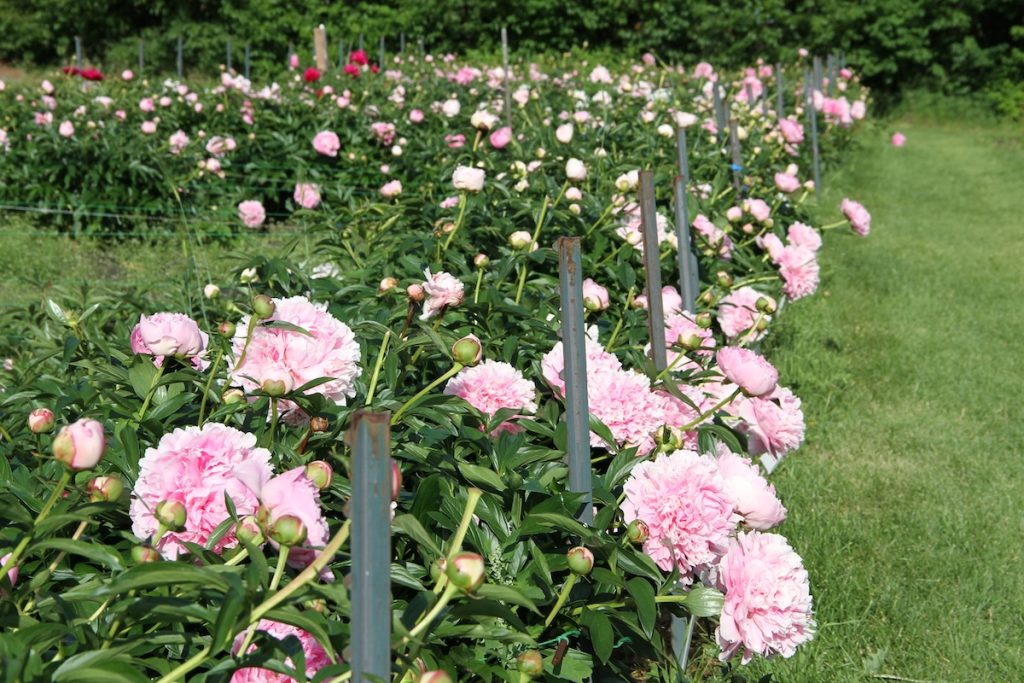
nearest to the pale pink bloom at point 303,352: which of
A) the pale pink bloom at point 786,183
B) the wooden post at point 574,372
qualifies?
the wooden post at point 574,372

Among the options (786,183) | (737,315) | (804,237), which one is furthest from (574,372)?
(786,183)

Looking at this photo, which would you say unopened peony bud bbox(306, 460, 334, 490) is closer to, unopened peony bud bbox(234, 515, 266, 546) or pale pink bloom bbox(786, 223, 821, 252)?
unopened peony bud bbox(234, 515, 266, 546)

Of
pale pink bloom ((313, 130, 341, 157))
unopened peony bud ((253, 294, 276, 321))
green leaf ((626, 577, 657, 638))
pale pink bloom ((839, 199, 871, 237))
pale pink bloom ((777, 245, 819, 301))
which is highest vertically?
unopened peony bud ((253, 294, 276, 321))

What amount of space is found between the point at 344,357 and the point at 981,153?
31.7 ft

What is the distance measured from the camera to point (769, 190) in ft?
9.71

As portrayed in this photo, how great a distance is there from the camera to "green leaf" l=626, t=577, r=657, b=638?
1.03 metres

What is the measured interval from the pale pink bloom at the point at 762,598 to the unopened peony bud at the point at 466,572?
47cm

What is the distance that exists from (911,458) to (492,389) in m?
Answer: 1.93

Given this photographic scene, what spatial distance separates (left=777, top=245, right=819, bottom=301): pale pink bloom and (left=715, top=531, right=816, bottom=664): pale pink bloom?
4.45 feet

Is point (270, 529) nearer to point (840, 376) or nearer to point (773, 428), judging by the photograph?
point (773, 428)

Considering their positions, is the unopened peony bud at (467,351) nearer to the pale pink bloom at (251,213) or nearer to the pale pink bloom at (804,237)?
the pale pink bloom at (804,237)

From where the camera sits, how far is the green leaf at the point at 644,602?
1.03m

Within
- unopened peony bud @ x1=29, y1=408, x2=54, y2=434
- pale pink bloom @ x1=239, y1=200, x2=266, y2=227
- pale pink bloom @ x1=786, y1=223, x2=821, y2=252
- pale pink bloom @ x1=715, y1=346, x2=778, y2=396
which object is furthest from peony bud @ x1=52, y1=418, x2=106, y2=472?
pale pink bloom @ x1=239, y1=200, x2=266, y2=227

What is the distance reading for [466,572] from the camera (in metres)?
0.76
